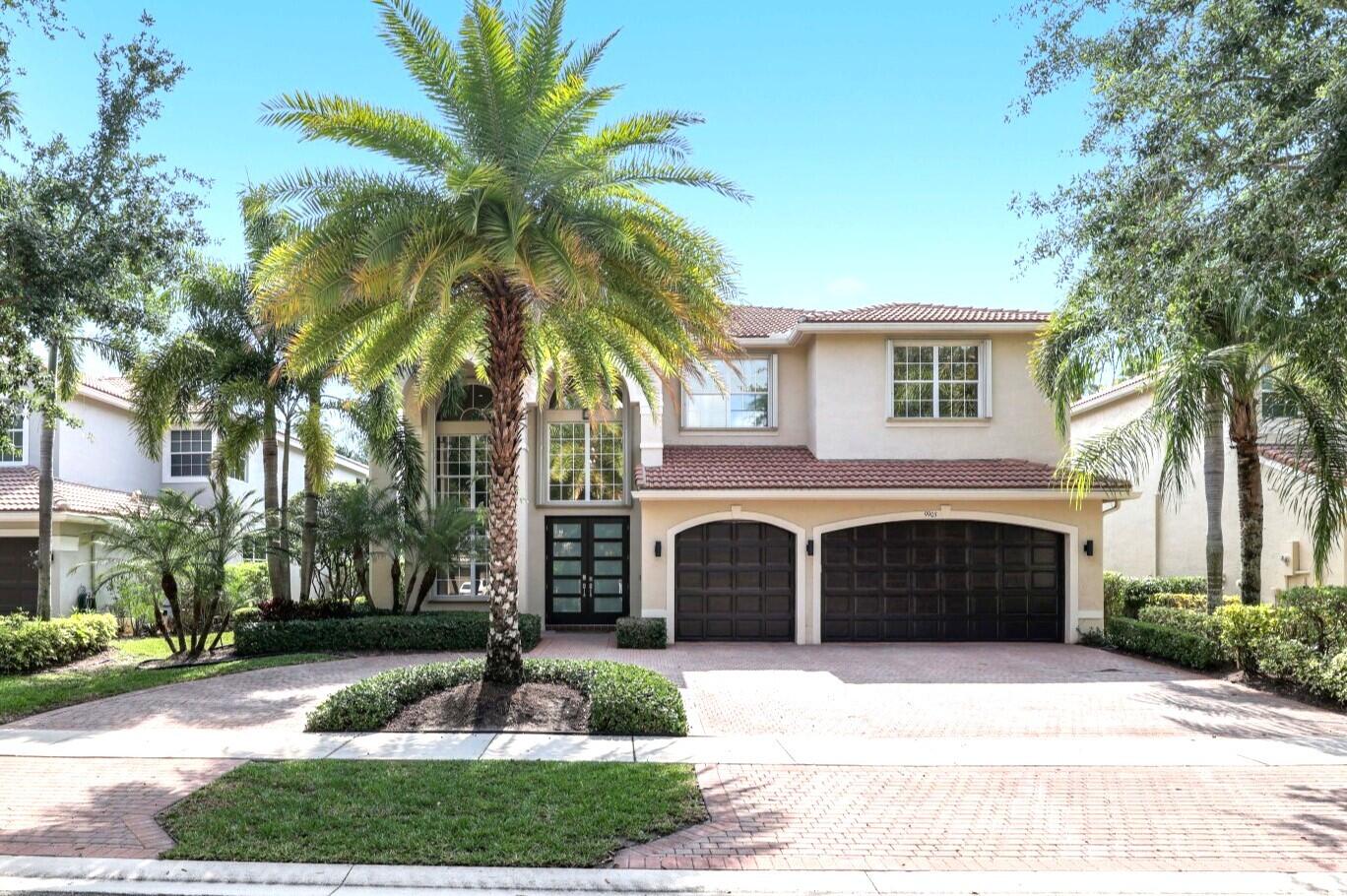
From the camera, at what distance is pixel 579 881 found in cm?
608

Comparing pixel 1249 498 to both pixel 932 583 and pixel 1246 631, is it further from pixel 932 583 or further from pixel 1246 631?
pixel 932 583

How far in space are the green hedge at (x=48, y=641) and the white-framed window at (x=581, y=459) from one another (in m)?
9.26

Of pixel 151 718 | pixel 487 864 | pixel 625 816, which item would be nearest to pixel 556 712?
pixel 625 816

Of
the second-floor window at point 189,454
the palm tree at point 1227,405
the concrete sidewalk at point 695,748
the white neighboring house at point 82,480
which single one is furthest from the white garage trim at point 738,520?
the second-floor window at point 189,454

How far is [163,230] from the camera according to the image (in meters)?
12.5

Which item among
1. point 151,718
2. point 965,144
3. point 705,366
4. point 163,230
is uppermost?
point 965,144

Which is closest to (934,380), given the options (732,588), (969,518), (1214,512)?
(969,518)

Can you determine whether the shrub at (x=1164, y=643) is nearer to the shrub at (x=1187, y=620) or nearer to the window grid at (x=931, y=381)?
the shrub at (x=1187, y=620)

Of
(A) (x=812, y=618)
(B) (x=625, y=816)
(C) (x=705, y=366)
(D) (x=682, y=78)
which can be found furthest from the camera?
(A) (x=812, y=618)

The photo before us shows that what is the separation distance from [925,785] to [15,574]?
21562mm

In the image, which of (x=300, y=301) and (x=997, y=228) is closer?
(x=300, y=301)

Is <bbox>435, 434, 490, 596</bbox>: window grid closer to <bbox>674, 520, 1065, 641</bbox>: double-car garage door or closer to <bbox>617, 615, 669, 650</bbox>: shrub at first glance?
<bbox>617, 615, 669, 650</bbox>: shrub

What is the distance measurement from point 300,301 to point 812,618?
38.5ft

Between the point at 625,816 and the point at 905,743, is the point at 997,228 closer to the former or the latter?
the point at 905,743
